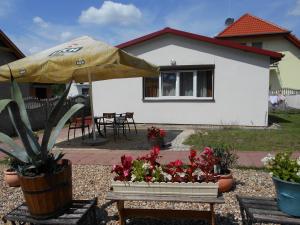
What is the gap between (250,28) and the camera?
1047 inches

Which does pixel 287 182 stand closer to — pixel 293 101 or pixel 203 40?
pixel 203 40

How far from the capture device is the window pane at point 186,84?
507 inches

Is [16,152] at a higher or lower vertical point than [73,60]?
lower

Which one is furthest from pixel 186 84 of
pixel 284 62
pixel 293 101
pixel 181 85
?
pixel 284 62

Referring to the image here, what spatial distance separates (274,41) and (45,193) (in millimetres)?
27156

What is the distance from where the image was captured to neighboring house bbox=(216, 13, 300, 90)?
2573cm

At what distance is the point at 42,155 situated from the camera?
10.3 ft

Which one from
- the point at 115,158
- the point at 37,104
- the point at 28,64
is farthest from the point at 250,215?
the point at 37,104

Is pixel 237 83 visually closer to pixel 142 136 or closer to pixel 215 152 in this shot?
pixel 142 136

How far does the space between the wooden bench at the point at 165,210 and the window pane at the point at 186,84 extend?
31.8 ft

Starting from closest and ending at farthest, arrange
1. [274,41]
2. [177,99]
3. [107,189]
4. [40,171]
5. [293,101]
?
[40,171] < [107,189] < [177,99] < [293,101] < [274,41]

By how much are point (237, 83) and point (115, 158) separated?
7.15 m

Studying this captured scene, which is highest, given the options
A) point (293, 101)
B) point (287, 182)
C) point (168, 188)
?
point (293, 101)

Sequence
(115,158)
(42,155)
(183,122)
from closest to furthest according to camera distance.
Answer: (42,155) → (115,158) → (183,122)
